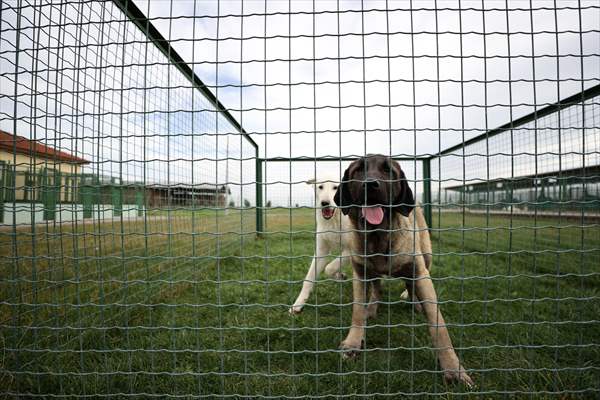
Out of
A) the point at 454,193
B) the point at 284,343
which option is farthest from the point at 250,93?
the point at 454,193

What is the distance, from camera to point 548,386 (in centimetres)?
185

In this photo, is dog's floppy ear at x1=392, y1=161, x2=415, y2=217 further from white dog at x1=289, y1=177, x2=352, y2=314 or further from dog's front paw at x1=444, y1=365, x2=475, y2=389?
dog's front paw at x1=444, y1=365, x2=475, y2=389

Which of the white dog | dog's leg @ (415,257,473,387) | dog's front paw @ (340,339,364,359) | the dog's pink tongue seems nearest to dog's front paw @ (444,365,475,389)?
dog's leg @ (415,257,473,387)

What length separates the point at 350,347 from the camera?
229 cm

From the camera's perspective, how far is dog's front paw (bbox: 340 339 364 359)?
88.1 inches

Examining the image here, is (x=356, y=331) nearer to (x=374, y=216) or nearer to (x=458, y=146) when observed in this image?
(x=374, y=216)

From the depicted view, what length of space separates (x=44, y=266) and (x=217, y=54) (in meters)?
3.43

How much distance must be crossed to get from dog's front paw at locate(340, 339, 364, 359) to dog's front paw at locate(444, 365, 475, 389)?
574 mm

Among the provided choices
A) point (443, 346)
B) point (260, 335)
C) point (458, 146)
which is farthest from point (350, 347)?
point (458, 146)

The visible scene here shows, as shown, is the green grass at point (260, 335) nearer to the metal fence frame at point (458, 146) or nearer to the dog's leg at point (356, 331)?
the dog's leg at point (356, 331)

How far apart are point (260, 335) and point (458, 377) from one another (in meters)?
1.43

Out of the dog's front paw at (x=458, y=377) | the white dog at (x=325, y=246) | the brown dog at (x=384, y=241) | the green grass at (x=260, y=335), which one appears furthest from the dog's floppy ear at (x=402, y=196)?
the dog's front paw at (x=458, y=377)

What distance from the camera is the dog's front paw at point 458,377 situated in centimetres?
189

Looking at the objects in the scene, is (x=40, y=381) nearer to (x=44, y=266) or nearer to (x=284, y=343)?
(x=284, y=343)
